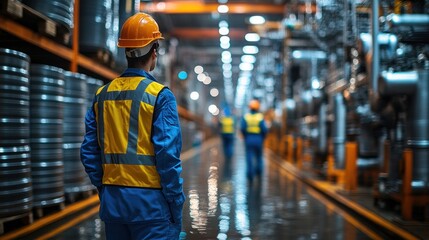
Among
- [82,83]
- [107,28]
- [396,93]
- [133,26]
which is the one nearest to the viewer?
[133,26]

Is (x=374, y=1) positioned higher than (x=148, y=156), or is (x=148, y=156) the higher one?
(x=374, y=1)

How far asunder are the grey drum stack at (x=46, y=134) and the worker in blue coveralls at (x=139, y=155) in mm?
3697

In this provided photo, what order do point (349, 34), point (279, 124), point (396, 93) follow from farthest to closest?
point (279, 124) → point (349, 34) → point (396, 93)

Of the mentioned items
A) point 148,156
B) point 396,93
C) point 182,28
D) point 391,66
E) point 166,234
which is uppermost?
point 182,28

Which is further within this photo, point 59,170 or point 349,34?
point 349,34

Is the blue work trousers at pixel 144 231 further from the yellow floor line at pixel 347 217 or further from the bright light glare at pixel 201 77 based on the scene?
the bright light glare at pixel 201 77

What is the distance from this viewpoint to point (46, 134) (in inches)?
247

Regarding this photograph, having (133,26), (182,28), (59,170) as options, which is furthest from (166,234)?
(182,28)

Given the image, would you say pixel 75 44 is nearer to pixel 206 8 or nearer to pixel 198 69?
pixel 206 8

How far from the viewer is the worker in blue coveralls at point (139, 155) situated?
260cm

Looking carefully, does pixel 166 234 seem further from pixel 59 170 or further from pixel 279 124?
pixel 279 124

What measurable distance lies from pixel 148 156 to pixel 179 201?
11.3 inches

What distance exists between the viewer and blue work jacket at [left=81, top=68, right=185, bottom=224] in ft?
8.49

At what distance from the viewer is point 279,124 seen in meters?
21.6
